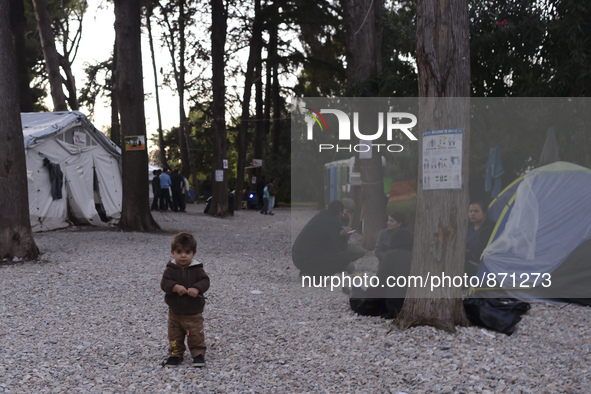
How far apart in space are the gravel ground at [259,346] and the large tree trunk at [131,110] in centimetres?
600

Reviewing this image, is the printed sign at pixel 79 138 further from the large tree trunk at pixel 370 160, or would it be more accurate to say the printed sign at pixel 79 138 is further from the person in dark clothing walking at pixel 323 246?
the person in dark clothing walking at pixel 323 246

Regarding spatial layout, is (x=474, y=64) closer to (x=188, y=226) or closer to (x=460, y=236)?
(x=460, y=236)

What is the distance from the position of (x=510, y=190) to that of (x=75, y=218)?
1159cm

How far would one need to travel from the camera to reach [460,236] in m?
5.43

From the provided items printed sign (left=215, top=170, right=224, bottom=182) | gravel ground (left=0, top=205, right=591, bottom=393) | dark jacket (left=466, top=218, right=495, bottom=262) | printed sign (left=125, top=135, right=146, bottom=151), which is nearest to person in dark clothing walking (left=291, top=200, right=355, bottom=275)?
gravel ground (left=0, top=205, right=591, bottom=393)

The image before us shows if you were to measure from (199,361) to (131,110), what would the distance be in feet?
36.1

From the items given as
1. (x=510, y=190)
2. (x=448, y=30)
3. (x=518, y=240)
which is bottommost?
(x=518, y=240)

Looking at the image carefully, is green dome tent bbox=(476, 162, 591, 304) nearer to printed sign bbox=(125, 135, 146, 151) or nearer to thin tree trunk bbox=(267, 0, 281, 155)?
printed sign bbox=(125, 135, 146, 151)

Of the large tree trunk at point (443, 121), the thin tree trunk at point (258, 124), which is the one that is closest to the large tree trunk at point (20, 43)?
the thin tree trunk at point (258, 124)

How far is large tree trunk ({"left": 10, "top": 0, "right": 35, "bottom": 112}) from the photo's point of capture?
60.1 ft

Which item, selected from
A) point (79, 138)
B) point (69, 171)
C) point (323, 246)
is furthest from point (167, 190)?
point (323, 246)

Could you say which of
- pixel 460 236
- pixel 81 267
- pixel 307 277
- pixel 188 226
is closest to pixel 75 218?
pixel 188 226

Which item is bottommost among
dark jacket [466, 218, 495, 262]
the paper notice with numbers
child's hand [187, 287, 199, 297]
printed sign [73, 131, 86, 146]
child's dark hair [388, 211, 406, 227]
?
dark jacket [466, 218, 495, 262]

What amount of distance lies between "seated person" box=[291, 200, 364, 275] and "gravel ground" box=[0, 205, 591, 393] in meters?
0.50
